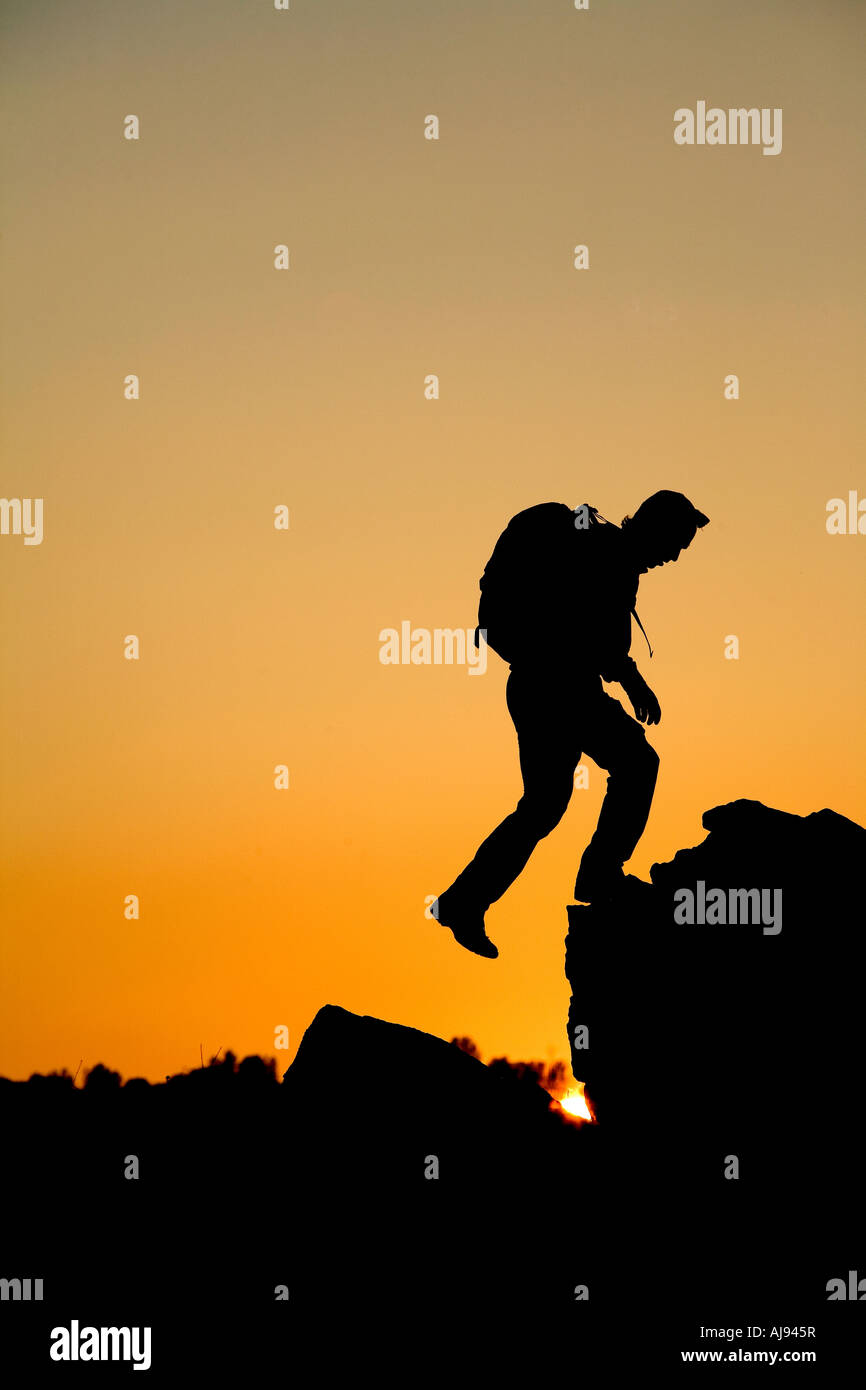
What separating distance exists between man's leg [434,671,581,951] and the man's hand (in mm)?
541

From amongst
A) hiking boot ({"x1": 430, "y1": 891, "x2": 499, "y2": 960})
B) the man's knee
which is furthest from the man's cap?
hiking boot ({"x1": 430, "y1": 891, "x2": 499, "y2": 960})

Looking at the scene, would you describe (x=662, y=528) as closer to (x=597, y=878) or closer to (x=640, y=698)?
(x=640, y=698)

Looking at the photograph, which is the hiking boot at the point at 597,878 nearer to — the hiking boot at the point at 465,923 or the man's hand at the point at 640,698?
the hiking boot at the point at 465,923

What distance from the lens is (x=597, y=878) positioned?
380 inches

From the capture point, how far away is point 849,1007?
8812 mm

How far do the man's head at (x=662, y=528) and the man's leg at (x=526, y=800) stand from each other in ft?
4.05

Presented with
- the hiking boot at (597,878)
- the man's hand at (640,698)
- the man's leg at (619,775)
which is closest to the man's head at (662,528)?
the man's hand at (640,698)

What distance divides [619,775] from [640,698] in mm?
636

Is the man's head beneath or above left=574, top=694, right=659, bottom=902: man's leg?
above

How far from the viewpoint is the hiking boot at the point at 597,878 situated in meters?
9.60

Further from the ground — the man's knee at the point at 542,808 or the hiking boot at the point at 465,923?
the man's knee at the point at 542,808

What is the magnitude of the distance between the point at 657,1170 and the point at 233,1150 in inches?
145

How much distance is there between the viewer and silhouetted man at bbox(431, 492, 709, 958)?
29.4 feet

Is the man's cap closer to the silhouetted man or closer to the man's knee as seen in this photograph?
the silhouetted man
